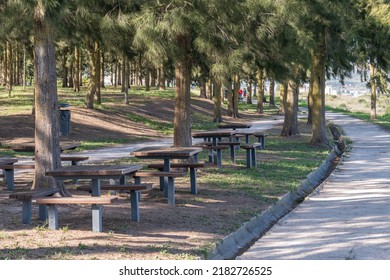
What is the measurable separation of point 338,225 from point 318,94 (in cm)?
1721

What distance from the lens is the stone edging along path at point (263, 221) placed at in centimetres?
924

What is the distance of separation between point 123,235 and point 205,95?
51.8 meters

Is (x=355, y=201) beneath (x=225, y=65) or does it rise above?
beneath

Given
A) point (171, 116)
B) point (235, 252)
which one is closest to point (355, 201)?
point (235, 252)

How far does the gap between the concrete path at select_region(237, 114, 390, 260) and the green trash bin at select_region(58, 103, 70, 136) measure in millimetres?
11340

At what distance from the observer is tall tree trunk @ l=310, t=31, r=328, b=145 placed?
2728 cm

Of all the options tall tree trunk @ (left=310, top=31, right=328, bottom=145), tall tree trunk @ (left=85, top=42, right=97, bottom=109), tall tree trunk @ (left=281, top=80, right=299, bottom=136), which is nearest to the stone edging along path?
tall tree trunk @ (left=310, top=31, right=328, bottom=145)

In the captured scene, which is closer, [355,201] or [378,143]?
→ [355,201]

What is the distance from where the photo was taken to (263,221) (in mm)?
11672

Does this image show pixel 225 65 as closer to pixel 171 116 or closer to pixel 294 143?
pixel 294 143

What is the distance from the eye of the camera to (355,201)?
1381 centimetres

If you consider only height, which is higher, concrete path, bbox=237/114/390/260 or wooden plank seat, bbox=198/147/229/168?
wooden plank seat, bbox=198/147/229/168

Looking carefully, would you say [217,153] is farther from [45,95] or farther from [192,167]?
[45,95]

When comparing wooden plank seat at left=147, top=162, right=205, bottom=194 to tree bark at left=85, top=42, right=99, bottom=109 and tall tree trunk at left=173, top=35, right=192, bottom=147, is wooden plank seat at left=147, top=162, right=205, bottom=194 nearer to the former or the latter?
tall tree trunk at left=173, top=35, right=192, bottom=147
